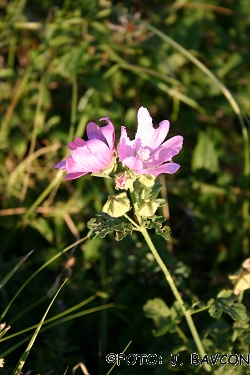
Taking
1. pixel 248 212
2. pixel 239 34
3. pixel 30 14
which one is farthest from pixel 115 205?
pixel 30 14

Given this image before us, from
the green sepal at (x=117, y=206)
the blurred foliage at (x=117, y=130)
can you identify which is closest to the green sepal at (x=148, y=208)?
the green sepal at (x=117, y=206)

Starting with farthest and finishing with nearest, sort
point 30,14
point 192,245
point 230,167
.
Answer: point 30,14 < point 230,167 < point 192,245

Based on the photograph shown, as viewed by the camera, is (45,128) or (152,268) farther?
(45,128)

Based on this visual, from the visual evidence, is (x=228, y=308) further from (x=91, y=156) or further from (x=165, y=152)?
(x=91, y=156)

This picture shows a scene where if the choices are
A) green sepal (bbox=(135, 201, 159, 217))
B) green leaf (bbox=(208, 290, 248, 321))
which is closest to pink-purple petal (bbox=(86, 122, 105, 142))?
green sepal (bbox=(135, 201, 159, 217))

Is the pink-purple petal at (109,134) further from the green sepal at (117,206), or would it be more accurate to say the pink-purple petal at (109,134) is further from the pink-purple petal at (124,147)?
the green sepal at (117,206)

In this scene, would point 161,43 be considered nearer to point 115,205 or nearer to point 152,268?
point 152,268

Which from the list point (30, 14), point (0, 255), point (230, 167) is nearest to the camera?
point (0, 255)
